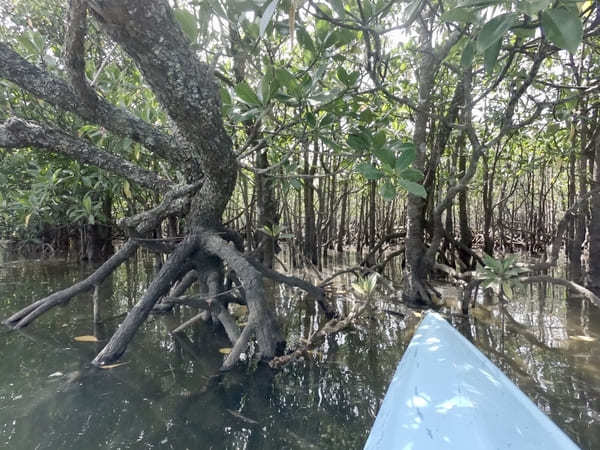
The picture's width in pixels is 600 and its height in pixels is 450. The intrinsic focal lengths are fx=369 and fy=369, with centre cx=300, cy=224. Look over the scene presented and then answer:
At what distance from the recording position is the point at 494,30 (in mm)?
916

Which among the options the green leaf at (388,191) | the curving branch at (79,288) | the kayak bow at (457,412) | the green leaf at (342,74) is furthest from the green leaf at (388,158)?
the curving branch at (79,288)

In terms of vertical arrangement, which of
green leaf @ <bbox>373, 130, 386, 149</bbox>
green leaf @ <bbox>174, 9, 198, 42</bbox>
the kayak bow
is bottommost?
the kayak bow

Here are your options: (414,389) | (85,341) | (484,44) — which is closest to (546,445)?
(414,389)

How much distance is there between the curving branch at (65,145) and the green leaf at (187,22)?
1.16 metres

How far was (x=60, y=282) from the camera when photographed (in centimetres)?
495

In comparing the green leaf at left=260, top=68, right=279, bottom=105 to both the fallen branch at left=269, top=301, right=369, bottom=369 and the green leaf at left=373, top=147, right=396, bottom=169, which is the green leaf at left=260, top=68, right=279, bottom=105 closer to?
the green leaf at left=373, top=147, right=396, bottom=169

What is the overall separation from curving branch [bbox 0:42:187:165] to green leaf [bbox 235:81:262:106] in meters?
0.93

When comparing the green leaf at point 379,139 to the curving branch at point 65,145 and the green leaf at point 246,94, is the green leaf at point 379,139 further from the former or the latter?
the curving branch at point 65,145

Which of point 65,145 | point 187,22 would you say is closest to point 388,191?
point 187,22

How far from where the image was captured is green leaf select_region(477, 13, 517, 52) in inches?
35.4

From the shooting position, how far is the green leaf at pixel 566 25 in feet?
2.80

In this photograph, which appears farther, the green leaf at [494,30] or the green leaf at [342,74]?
the green leaf at [342,74]

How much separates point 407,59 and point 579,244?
11.0 ft

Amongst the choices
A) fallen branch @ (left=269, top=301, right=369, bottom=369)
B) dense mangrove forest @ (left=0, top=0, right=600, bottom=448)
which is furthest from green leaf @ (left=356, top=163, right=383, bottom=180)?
fallen branch @ (left=269, top=301, right=369, bottom=369)
